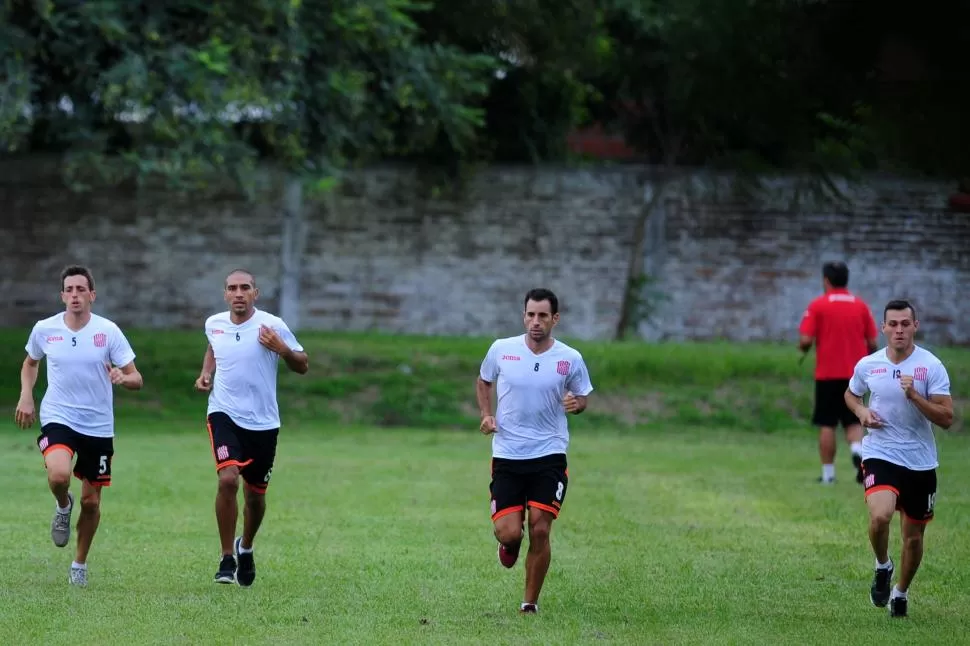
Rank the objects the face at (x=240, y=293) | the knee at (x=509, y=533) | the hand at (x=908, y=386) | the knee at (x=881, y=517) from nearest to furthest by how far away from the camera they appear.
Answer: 1. the hand at (x=908, y=386)
2. the knee at (x=881, y=517)
3. the knee at (x=509, y=533)
4. the face at (x=240, y=293)

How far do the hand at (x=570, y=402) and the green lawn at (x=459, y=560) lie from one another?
1.24 m

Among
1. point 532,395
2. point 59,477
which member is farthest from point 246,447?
point 532,395

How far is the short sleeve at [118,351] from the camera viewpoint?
35.2 feet

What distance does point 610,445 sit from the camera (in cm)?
2202

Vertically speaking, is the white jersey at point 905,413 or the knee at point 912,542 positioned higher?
the white jersey at point 905,413

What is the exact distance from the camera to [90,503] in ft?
34.8

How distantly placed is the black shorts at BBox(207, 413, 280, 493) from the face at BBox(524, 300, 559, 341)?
1940 mm

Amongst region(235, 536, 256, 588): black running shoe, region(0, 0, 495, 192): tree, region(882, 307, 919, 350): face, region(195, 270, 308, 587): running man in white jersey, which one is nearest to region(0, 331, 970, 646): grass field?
region(235, 536, 256, 588): black running shoe

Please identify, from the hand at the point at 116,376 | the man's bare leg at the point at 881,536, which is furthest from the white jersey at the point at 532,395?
the hand at the point at 116,376

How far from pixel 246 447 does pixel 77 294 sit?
152 cm

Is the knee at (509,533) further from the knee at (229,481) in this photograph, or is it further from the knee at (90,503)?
the knee at (90,503)

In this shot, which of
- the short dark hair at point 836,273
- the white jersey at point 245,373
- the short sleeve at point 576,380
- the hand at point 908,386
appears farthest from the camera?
the short dark hair at point 836,273

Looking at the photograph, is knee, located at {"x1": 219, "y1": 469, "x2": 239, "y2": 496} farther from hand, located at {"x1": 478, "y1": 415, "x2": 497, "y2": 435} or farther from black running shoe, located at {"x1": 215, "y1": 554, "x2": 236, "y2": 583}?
hand, located at {"x1": 478, "y1": 415, "x2": 497, "y2": 435}

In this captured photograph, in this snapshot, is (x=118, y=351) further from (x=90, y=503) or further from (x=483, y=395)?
(x=483, y=395)
